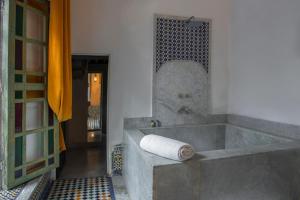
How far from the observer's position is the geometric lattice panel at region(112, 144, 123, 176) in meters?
2.96

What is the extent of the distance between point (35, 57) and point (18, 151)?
3.04 ft

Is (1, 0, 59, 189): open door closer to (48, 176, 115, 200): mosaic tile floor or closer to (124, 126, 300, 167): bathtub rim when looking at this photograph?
(48, 176, 115, 200): mosaic tile floor

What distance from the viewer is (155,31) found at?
306 cm

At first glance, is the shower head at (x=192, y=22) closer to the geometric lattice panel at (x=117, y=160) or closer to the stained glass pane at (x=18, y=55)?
the geometric lattice panel at (x=117, y=160)

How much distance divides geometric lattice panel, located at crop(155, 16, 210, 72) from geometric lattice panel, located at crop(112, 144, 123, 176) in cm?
116

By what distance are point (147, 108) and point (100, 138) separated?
1.97 m

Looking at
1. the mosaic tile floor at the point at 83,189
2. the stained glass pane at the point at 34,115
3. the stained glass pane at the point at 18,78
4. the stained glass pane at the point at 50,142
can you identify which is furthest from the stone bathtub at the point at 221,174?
the stained glass pane at the point at 18,78

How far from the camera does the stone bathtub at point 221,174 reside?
168 centimetres

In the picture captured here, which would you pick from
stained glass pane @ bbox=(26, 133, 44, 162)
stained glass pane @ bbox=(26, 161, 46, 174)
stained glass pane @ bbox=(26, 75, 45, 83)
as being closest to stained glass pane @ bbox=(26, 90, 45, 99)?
stained glass pane @ bbox=(26, 75, 45, 83)

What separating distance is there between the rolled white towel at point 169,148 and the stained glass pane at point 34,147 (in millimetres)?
1133

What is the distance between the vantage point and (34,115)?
2.34 m

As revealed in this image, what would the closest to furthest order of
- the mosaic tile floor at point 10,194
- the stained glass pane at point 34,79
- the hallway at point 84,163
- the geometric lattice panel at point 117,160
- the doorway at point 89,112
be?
the mosaic tile floor at point 10,194 → the stained glass pane at point 34,79 → the geometric lattice panel at point 117,160 → the hallway at point 84,163 → the doorway at point 89,112

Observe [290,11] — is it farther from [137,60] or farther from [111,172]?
[111,172]

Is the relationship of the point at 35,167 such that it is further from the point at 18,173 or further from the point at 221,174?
the point at 221,174
